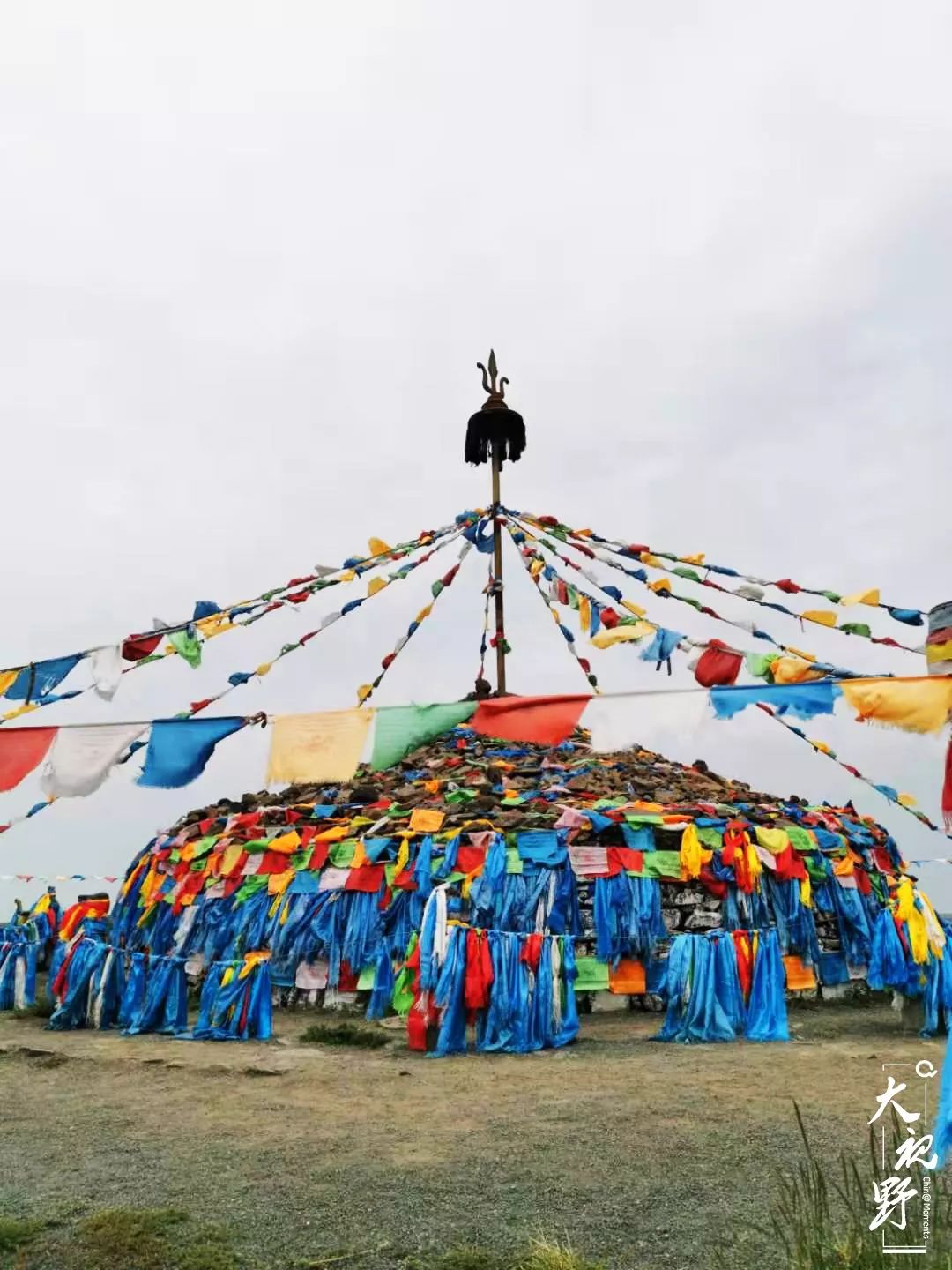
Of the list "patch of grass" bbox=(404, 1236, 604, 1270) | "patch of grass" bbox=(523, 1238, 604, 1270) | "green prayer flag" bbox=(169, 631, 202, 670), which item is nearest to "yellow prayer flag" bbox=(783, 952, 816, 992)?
"green prayer flag" bbox=(169, 631, 202, 670)

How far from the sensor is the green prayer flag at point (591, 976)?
51.8 ft

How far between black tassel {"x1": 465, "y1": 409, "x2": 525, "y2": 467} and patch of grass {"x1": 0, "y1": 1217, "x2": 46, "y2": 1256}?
17299mm

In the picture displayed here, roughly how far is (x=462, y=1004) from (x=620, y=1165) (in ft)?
19.3

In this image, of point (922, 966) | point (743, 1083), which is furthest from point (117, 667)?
point (922, 966)

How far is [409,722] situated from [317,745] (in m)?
1.23

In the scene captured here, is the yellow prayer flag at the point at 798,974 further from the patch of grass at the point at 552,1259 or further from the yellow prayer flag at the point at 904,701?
the patch of grass at the point at 552,1259

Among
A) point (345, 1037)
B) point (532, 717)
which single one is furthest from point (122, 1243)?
point (345, 1037)

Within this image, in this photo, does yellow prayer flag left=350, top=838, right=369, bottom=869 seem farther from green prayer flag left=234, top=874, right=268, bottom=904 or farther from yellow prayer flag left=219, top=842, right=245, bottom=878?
yellow prayer flag left=219, top=842, right=245, bottom=878

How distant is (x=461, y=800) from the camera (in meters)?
17.9

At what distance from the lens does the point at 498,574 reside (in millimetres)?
21750

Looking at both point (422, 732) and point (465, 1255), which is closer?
point (465, 1255)

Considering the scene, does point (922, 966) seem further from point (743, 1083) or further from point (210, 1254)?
point (210, 1254)

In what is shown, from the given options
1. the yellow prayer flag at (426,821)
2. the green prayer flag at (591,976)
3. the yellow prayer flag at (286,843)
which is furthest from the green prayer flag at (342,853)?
the green prayer flag at (591,976)

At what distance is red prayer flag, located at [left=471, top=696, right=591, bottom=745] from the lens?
495 inches
